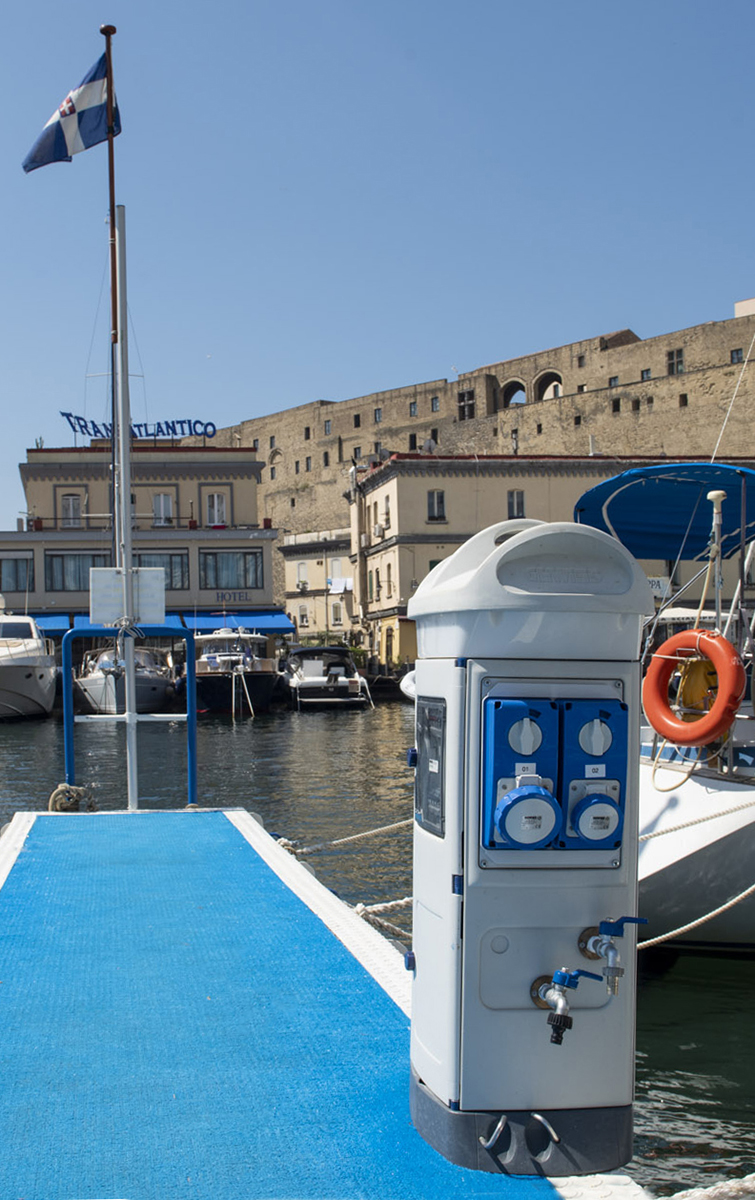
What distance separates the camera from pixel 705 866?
7938mm

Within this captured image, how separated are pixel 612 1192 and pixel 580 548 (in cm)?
176

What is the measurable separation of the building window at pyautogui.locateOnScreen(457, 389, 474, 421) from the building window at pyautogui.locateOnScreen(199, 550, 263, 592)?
124ft

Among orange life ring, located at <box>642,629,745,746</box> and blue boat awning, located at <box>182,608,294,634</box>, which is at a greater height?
orange life ring, located at <box>642,629,745,746</box>

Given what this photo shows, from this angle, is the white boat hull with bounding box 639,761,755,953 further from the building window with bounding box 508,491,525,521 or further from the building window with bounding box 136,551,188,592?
the building window with bounding box 508,491,525,521

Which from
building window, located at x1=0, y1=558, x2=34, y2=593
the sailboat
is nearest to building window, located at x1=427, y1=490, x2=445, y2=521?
building window, located at x1=0, y1=558, x2=34, y2=593

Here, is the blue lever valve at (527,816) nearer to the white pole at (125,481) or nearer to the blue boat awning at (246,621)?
the white pole at (125,481)

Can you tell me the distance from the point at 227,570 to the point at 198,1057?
4268cm

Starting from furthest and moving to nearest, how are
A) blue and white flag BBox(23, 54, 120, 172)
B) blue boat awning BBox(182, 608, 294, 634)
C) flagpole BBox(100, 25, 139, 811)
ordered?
blue boat awning BBox(182, 608, 294, 634)
blue and white flag BBox(23, 54, 120, 172)
flagpole BBox(100, 25, 139, 811)

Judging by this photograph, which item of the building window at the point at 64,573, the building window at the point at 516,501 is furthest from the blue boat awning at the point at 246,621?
the building window at the point at 516,501

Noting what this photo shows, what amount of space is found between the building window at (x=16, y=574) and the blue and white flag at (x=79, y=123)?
111 ft

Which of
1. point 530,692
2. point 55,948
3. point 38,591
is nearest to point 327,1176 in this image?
point 530,692

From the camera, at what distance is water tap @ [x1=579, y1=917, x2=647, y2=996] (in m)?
3.11

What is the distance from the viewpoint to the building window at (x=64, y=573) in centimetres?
4478

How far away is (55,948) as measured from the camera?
5.09m
